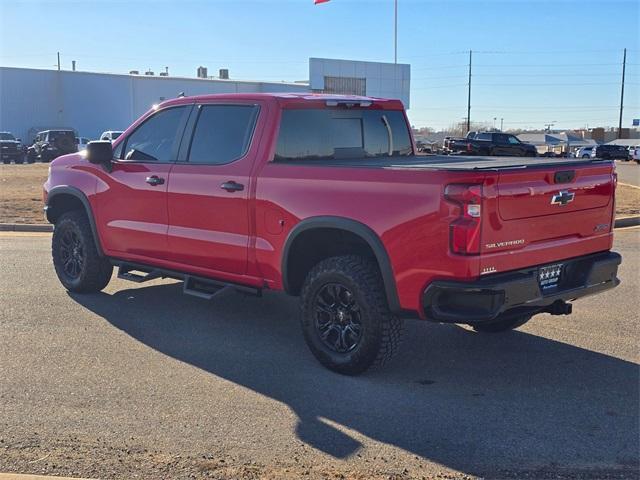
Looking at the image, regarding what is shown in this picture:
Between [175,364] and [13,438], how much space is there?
1502 millimetres

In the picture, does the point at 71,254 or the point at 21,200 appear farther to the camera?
the point at 21,200

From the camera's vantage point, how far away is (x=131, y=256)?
686 cm

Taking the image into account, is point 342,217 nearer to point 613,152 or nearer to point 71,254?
point 71,254

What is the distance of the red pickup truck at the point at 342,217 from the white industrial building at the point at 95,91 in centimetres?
5046

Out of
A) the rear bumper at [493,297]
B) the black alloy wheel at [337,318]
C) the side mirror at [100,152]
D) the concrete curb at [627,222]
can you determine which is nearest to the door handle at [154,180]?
the side mirror at [100,152]

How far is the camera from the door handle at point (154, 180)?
633cm

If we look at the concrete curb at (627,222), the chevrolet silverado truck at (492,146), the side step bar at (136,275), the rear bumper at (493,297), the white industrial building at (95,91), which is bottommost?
the concrete curb at (627,222)

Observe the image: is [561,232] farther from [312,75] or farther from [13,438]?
[312,75]

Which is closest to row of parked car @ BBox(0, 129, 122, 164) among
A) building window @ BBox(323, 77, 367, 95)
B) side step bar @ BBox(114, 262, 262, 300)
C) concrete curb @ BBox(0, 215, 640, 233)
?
concrete curb @ BBox(0, 215, 640, 233)

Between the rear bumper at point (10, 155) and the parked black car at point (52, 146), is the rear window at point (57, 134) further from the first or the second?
the rear bumper at point (10, 155)

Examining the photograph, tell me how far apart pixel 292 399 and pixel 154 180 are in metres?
2.64

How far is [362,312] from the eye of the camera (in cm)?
494

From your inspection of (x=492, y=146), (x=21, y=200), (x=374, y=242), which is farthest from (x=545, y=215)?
(x=492, y=146)

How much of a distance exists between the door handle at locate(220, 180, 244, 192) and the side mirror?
1660mm
